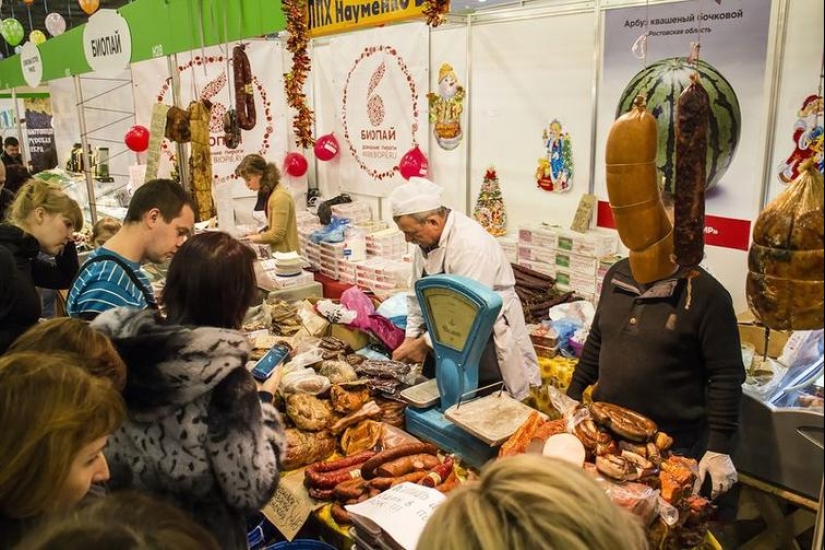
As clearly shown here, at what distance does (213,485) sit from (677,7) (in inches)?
154

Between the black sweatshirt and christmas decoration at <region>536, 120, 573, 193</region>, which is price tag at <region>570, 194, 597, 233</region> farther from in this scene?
the black sweatshirt

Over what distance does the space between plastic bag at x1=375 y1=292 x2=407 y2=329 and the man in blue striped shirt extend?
5.87 ft

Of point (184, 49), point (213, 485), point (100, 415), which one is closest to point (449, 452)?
point (213, 485)

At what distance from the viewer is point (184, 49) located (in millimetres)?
5055

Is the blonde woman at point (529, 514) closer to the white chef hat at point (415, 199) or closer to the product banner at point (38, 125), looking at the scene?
the white chef hat at point (415, 199)

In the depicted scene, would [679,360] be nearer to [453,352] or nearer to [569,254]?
[453,352]

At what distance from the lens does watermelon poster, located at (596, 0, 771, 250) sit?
3820 millimetres

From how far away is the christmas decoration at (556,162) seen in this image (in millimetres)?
4992

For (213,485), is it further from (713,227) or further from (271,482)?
(713,227)

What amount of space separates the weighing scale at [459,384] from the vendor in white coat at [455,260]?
0.57 metres

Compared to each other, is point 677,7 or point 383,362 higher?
point 677,7

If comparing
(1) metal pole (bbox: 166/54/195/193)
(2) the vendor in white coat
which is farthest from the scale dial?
(1) metal pole (bbox: 166/54/195/193)

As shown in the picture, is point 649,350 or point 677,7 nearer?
point 649,350

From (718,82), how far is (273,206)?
3.68 metres
